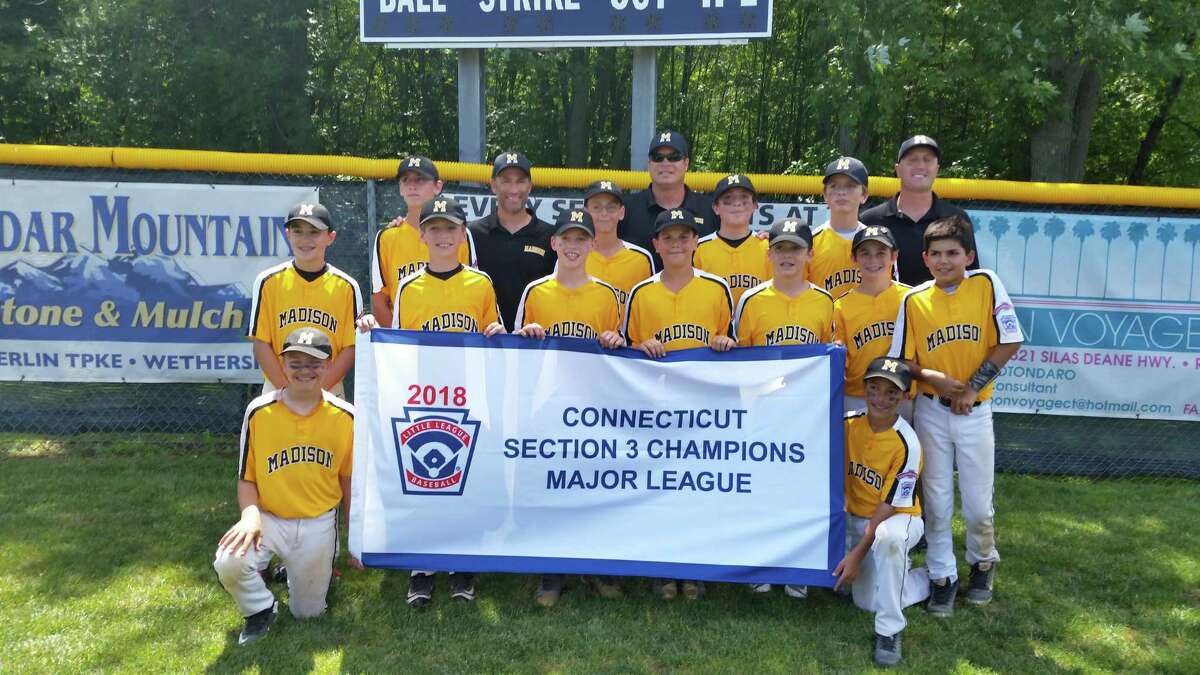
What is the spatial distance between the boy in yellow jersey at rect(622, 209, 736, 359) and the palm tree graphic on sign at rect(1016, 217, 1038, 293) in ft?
10.2

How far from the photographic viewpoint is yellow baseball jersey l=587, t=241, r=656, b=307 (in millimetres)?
4680

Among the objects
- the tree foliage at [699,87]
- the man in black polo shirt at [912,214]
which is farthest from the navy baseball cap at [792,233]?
the tree foliage at [699,87]

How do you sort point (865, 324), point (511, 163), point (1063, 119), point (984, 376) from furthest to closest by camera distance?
point (1063, 119) → point (511, 163) → point (865, 324) → point (984, 376)

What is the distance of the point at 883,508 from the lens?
3.85 metres

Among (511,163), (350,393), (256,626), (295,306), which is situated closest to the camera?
(256,626)

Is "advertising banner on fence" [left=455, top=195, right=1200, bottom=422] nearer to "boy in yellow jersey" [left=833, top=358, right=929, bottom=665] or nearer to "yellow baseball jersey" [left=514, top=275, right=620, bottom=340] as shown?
"yellow baseball jersey" [left=514, top=275, right=620, bottom=340]

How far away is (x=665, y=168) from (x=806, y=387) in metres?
1.64

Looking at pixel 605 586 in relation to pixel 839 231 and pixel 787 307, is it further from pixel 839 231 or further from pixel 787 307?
pixel 839 231

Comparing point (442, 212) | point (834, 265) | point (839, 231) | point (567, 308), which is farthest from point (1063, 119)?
point (442, 212)

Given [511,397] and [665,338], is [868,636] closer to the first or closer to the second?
[665,338]

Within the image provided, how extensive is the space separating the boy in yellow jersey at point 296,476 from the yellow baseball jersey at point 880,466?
8.14 ft

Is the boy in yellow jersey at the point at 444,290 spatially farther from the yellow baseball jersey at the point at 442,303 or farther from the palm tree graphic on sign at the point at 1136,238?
the palm tree graphic on sign at the point at 1136,238

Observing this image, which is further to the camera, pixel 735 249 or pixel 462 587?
pixel 735 249

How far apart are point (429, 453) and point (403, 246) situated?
5.09 ft
